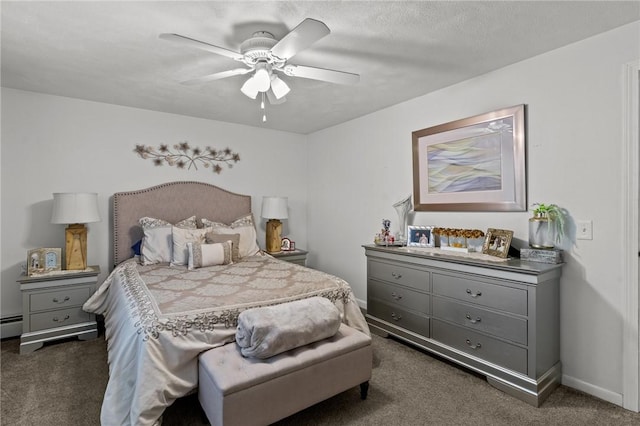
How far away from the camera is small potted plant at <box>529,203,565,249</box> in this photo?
233 centimetres

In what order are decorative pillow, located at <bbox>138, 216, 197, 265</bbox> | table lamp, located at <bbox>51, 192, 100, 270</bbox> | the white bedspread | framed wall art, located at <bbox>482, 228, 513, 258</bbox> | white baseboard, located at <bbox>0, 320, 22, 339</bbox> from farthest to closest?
decorative pillow, located at <bbox>138, 216, 197, 265</bbox> → white baseboard, located at <bbox>0, 320, 22, 339</bbox> → table lamp, located at <bbox>51, 192, 100, 270</bbox> → framed wall art, located at <bbox>482, 228, 513, 258</bbox> → the white bedspread

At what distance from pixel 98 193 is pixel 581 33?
4423 mm

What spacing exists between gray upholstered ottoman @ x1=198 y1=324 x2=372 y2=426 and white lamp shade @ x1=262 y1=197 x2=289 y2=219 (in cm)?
232

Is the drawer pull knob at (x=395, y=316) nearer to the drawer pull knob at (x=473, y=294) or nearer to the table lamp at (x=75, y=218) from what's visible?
the drawer pull knob at (x=473, y=294)

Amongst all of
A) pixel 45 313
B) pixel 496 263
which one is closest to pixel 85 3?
pixel 45 313

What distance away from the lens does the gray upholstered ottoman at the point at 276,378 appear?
164 cm

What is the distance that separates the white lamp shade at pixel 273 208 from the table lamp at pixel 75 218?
1792 mm

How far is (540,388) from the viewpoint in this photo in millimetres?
2092

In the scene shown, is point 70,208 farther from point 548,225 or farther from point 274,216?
point 548,225

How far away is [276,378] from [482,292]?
1563 mm

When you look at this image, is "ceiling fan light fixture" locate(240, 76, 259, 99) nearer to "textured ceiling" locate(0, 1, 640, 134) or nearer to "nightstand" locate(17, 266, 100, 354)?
"textured ceiling" locate(0, 1, 640, 134)

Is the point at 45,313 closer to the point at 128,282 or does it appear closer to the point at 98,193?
the point at 128,282

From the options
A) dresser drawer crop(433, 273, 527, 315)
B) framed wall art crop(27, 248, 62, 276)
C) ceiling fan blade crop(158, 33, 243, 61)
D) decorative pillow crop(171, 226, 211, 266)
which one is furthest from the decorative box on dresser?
framed wall art crop(27, 248, 62, 276)

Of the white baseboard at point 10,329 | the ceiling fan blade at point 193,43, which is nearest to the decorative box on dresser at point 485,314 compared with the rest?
the ceiling fan blade at point 193,43
